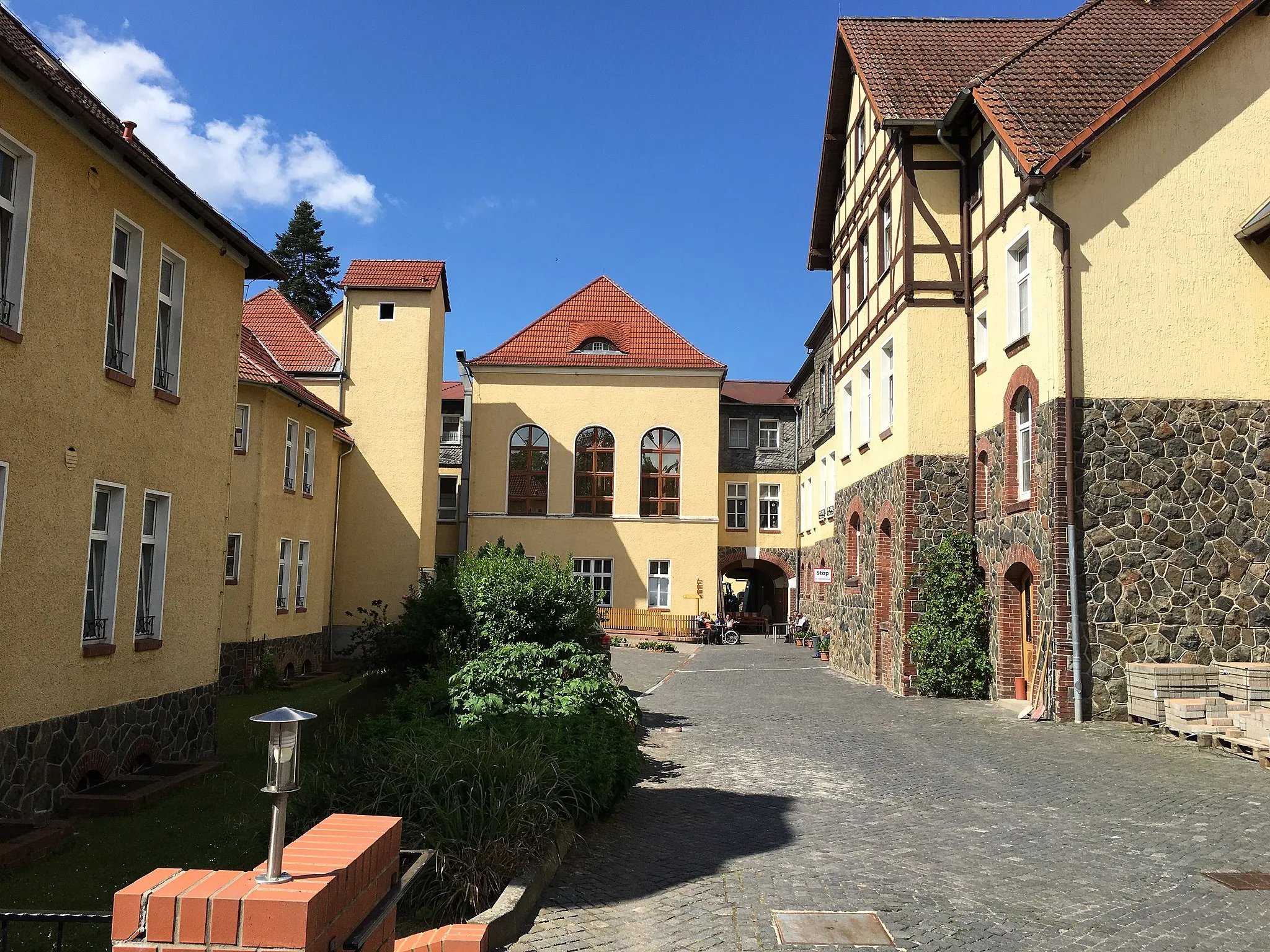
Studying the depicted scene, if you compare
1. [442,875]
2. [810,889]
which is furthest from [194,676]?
[810,889]

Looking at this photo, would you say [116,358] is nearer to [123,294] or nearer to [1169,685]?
[123,294]

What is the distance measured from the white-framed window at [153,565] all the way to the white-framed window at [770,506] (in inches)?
1411

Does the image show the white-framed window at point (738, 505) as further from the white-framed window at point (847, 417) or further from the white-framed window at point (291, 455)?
the white-framed window at point (291, 455)

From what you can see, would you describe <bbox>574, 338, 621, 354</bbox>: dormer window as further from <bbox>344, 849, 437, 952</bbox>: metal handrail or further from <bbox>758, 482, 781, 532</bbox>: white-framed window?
<bbox>344, 849, 437, 952</bbox>: metal handrail

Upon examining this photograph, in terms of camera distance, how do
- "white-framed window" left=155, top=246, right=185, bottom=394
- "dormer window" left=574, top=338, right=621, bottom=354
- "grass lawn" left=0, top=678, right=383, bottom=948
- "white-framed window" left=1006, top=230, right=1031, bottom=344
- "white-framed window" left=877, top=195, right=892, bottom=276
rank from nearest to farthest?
"grass lawn" left=0, top=678, right=383, bottom=948 < "white-framed window" left=155, top=246, right=185, bottom=394 < "white-framed window" left=1006, top=230, right=1031, bottom=344 < "white-framed window" left=877, top=195, right=892, bottom=276 < "dormer window" left=574, top=338, right=621, bottom=354

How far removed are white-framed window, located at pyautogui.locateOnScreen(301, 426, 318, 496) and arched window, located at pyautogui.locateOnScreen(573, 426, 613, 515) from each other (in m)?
15.5

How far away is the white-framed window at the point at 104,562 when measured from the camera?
10.1 meters

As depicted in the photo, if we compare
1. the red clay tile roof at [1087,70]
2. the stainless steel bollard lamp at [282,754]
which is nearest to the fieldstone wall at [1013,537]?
the red clay tile roof at [1087,70]

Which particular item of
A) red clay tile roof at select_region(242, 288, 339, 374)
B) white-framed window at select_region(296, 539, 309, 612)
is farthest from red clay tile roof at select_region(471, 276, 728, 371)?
white-framed window at select_region(296, 539, 309, 612)

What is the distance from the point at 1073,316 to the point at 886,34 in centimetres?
1059

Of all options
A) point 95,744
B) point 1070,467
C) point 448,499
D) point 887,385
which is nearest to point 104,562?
point 95,744

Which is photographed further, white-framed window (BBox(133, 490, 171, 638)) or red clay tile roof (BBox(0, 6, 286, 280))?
white-framed window (BBox(133, 490, 171, 638))

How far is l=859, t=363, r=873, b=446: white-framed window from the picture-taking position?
23094mm

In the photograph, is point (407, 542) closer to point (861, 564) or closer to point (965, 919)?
point (861, 564)
